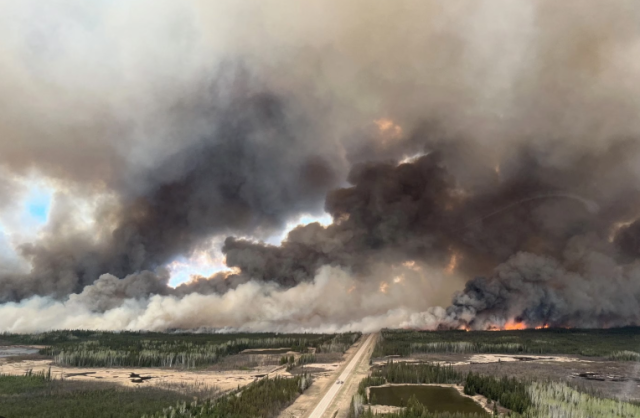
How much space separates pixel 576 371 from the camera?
6612cm

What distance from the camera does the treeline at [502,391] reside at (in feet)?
134

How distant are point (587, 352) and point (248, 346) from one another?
259ft

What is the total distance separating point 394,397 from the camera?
4650 cm

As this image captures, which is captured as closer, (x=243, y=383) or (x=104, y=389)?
(x=104, y=389)

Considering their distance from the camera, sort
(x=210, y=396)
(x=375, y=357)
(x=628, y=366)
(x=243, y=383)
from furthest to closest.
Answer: (x=375, y=357) < (x=628, y=366) < (x=243, y=383) < (x=210, y=396)

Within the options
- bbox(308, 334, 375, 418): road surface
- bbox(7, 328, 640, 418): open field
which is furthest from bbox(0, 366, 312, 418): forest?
bbox(308, 334, 375, 418): road surface

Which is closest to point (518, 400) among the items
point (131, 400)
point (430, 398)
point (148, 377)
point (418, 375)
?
point (430, 398)

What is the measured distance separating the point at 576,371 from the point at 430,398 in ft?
116

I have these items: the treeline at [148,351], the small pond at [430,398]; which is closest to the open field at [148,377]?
the treeline at [148,351]

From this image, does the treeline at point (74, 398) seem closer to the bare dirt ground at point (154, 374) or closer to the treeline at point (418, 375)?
the bare dirt ground at point (154, 374)

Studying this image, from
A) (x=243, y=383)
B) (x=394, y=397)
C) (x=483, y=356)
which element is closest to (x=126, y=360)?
(x=243, y=383)

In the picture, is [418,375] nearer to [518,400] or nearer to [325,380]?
[325,380]

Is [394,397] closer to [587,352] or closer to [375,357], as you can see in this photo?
[375,357]

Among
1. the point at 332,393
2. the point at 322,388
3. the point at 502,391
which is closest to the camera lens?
the point at 502,391
